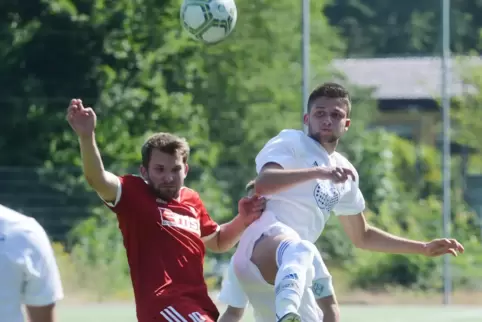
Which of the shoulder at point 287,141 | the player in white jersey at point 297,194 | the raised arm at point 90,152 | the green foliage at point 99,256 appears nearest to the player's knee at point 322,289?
the player in white jersey at point 297,194

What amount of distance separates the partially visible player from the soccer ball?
7.96 ft

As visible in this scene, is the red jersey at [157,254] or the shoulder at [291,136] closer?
the red jersey at [157,254]

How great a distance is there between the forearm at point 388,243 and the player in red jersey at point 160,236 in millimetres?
1380

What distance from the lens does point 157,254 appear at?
18.1 ft

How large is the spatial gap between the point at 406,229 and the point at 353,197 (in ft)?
36.9

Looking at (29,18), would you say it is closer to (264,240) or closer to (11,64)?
(11,64)

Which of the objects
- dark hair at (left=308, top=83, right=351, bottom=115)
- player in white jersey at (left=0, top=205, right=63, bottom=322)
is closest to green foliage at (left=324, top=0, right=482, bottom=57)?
dark hair at (left=308, top=83, right=351, bottom=115)

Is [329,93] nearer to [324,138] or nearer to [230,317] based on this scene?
[324,138]

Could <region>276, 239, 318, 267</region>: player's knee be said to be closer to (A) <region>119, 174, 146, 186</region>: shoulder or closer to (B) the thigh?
(B) the thigh

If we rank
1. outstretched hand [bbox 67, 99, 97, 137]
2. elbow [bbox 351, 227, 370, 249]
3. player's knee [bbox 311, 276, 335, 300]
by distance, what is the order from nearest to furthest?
outstretched hand [bbox 67, 99, 97, 137]
player's knee [bbox 311, 276, 335, 300]
elbow [bbox 351, 227, 370, 249]

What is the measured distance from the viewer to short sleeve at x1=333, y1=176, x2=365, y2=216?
642 centimetres

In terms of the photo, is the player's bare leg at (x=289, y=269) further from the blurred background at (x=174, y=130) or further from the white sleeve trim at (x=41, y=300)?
the blurred background at (x=174, y=130)

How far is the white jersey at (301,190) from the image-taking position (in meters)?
6.02

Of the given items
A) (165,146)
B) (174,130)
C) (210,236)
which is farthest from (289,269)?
(174,130)
